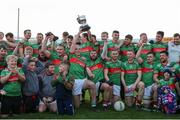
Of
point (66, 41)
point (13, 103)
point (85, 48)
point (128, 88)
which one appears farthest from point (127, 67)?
point (13, 103)

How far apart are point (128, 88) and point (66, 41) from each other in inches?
80.7

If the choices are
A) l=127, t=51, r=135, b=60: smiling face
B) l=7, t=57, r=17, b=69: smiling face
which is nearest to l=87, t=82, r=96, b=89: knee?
l=127, t=51, r=135, b=60: smiling face

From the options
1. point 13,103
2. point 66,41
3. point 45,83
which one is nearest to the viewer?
point 13,103

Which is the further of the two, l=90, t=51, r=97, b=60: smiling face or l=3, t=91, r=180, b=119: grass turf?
l=90, t=51, r=97, b=60: smiling face

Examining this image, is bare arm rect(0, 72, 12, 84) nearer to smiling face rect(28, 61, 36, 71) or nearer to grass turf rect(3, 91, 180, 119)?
smiling face rect(28, 61, 36, 71)

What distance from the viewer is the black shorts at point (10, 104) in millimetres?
6918

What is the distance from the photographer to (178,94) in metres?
7.59

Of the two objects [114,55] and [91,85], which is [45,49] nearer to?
[91,85]

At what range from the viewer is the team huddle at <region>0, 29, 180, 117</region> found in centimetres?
716

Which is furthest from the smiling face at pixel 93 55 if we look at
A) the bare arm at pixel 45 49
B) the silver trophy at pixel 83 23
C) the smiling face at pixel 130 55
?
the bare arm at pixel 45 49

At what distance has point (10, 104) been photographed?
694 cm

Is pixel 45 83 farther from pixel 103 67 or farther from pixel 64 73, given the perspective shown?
pixel 103 67

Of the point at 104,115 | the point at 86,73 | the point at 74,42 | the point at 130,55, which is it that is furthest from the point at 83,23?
the point at 104,115

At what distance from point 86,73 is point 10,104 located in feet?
6.55
